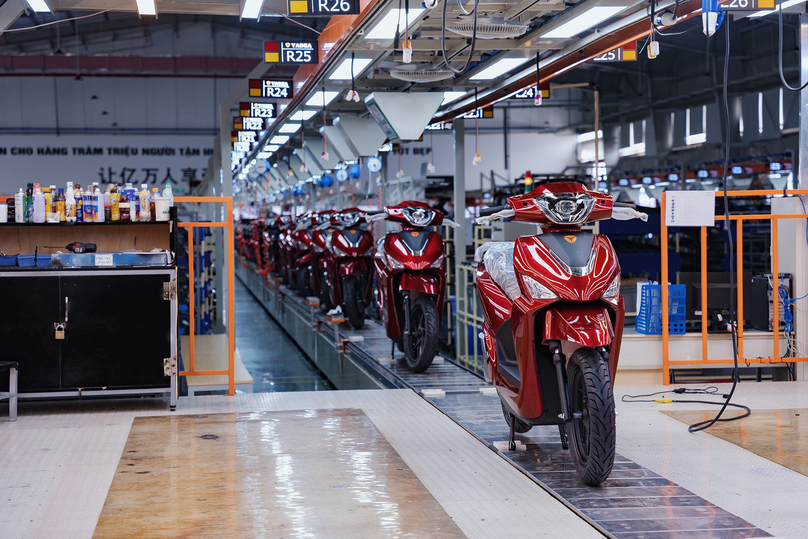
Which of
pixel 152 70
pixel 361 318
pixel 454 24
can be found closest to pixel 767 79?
pixel 361 318

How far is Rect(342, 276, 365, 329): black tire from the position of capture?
8.78 meters

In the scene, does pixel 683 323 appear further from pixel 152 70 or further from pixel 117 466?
pixel 152 70

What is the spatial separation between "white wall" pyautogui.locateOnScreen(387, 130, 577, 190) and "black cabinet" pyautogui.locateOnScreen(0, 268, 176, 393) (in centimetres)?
1937

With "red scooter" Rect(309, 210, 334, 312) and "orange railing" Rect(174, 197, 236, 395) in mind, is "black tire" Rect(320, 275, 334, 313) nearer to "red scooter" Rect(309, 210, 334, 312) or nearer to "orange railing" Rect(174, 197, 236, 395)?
"red scooter" Rect(309, 210, 334, 312)

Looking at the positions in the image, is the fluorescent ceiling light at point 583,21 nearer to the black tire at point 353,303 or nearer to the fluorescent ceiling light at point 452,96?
the fluorescent ceiling light at point 452,96

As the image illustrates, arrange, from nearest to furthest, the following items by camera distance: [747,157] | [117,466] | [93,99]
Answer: [117,466] → [747,157] → [93,99]

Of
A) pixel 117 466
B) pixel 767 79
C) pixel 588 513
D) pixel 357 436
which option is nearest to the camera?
pixel 588 513

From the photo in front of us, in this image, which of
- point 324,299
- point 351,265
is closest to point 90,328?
point 351,265

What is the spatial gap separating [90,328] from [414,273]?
232 centimetres

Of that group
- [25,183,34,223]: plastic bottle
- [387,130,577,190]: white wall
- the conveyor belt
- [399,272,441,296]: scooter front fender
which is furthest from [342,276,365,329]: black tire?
[387,130,577,190]: white wall

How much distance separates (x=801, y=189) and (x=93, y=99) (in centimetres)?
2181

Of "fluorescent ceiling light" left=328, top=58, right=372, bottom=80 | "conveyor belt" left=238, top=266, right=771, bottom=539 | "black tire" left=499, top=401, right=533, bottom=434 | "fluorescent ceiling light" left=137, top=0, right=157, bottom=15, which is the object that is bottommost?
"conveyor belt" left=238, top=266, right=771, bottom=539

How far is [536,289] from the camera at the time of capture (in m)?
3.30

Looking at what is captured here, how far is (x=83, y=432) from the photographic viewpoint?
4.25 metres
